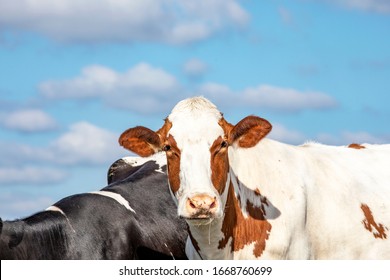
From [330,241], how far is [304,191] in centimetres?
73

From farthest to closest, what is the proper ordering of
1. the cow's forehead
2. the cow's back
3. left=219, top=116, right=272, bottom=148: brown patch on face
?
the cow's back → left=219, top=116, right=272, bottom=148: brown patch on face → the cow's forehead

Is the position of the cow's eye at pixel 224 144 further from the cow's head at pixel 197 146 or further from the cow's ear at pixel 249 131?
the cow's ear at pixel 249 131

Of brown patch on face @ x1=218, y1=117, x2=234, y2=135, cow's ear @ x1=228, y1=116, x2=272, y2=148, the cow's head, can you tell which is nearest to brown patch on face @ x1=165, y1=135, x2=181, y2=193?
the cow's head

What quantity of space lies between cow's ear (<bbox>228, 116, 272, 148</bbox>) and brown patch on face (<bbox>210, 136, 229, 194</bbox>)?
1.19 feet

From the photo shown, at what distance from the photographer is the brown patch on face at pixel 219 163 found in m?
12.0

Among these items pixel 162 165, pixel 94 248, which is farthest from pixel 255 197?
pixel 162 165

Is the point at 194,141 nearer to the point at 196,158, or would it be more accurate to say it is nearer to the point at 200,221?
the point at 196,158

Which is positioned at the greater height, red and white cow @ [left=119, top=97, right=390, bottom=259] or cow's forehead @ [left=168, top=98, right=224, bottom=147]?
cow's forehead @ [left=168, top=98, right=224, bottom=147]

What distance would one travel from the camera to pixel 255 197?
12930mm

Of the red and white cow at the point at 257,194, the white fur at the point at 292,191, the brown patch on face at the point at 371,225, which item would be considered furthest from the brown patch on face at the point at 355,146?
the brown patch on face at the point at 371,225

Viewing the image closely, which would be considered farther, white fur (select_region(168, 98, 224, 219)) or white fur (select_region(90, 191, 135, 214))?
white fur (select_region(90, 191, 135, 214))

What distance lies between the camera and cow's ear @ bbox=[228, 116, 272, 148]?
1260 centimetres

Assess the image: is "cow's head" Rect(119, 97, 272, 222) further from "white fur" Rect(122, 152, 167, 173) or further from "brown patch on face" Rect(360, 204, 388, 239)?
"white fur" Rect(122, 152, 167, 173)
